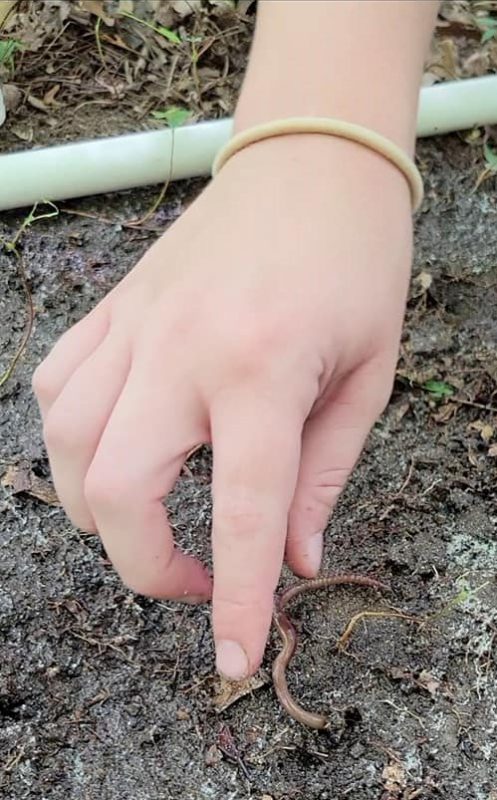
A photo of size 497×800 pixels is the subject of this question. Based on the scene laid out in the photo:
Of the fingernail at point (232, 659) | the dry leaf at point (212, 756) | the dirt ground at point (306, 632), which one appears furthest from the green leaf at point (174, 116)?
the fingernail at point (232, 659)

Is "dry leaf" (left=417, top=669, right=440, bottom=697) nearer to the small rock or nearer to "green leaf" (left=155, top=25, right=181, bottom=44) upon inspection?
the small rock

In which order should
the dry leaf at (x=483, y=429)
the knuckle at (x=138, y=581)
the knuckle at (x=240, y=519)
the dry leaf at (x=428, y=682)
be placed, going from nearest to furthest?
the knuckle at (x=240, y=519), the knuckle at (x=138, y=581), the dry leaf at (x=428, y=682), the dry leaf at (x=483, y=429)

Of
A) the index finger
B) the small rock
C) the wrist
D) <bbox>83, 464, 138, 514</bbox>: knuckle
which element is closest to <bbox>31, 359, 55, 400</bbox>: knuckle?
<bbox>83, 464, 138, 514</bbox>: knuckle

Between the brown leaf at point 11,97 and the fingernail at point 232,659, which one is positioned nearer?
the fingernail at point 232,659

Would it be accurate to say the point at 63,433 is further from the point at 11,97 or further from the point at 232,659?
the point at 11,97

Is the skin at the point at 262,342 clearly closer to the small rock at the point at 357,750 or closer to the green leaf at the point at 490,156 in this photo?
the small rock at the point at 357,750

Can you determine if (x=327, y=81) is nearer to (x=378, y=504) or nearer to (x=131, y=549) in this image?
(x=131, y=549)

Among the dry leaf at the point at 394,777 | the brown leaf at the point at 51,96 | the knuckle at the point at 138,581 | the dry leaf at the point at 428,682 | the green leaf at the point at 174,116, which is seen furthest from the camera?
the brown leaf at the point at 51,96
